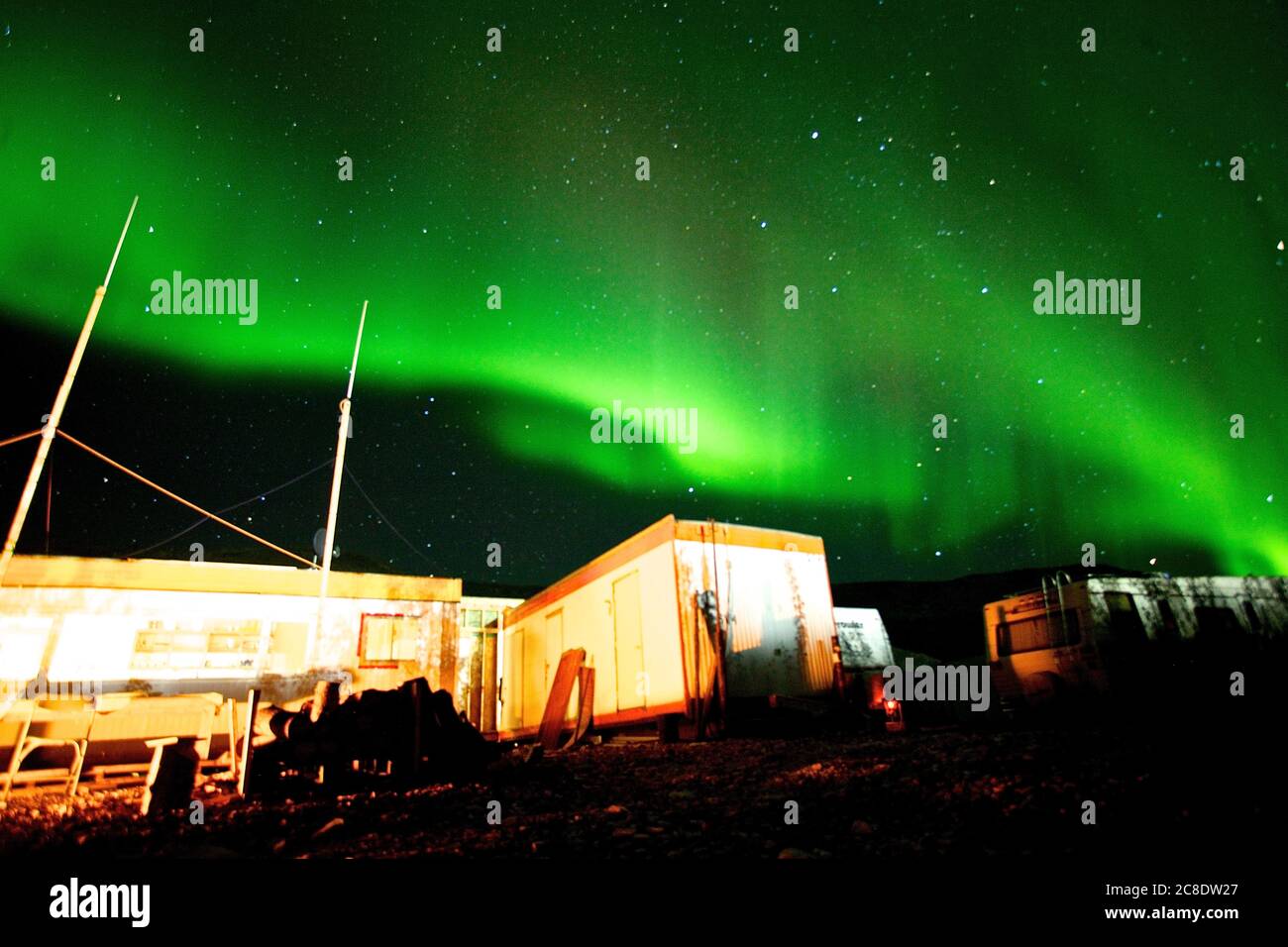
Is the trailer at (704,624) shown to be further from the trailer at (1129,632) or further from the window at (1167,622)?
the window at (1167,622)

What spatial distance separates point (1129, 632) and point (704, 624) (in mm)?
11966

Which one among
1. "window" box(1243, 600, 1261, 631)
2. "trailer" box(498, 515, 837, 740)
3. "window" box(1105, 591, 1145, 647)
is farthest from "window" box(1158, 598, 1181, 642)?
"trailer" box(498, 515, 837, 740)

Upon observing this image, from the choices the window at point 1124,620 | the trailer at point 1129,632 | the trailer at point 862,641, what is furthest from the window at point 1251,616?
the trailer at point 862,641

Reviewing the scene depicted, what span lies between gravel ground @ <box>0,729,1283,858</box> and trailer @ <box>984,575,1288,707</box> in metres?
10.8

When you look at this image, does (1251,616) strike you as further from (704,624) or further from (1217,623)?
(704,624)

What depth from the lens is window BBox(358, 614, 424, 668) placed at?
710 inches

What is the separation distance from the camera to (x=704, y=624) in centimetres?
1267

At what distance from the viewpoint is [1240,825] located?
3596 millimetres

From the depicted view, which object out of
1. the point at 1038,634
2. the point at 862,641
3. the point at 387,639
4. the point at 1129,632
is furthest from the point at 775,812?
the point at 862,641

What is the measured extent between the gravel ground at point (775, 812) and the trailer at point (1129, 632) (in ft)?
35.6
